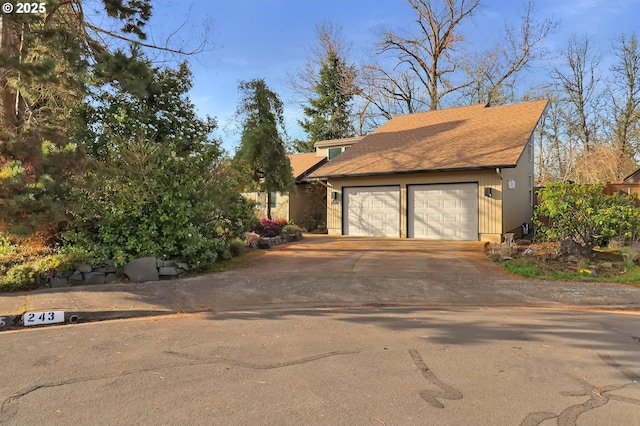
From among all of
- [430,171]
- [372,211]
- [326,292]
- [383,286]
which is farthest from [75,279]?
[430,171]

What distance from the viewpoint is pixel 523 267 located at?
31.6ft

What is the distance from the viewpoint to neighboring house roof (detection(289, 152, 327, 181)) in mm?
22577

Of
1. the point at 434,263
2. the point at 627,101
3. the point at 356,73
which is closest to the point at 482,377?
the point at 434,263

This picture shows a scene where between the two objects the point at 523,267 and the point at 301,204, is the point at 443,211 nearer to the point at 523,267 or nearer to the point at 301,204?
the point at 523,267

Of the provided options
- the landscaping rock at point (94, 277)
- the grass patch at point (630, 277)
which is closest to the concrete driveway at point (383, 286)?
the grass patch at point (630, 277)

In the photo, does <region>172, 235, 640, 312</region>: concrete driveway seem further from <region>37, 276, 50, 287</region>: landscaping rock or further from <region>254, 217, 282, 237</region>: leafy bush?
<region>254, 217, 282, 237</region>: leafy bush

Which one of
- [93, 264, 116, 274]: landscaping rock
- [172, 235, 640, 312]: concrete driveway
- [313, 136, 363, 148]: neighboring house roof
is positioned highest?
[313, 136, 363, 148]: neighboring house roof

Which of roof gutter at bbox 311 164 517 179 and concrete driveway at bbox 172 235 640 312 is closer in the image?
concrete driveway at bbox 172 235 640 312

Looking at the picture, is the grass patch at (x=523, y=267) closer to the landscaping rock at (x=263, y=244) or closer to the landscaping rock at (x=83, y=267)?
the landscaping rock at (x=263, y=244)

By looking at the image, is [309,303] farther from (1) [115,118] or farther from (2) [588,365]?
(1) [115,118]

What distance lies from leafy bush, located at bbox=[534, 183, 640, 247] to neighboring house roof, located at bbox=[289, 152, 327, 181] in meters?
13.6

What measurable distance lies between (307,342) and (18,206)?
227 inches

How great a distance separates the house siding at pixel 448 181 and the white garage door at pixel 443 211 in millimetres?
194

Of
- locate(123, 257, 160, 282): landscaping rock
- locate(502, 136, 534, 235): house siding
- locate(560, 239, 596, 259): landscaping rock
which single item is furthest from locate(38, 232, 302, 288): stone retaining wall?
locate(502, 136, 534, 235): house siding
